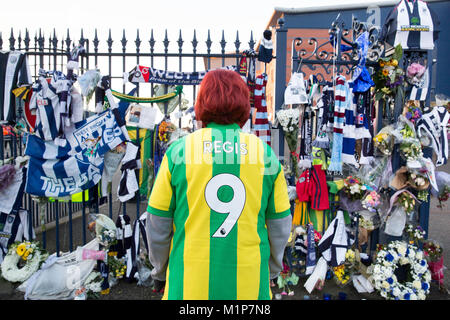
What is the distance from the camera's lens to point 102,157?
3459 mm

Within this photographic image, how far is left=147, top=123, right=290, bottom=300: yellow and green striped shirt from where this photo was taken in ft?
4.93

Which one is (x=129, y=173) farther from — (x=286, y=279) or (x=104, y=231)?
(x=286, y=279)

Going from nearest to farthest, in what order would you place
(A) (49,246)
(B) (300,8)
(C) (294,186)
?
(C) (294,186)
(A) (49,246)
(B) (300,8)

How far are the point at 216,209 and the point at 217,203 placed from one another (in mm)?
28

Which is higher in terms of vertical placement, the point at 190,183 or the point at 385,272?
the point at 190,183

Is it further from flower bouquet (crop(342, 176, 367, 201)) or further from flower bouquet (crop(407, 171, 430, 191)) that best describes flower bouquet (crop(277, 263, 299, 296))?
flower bouquet (crop(407, 171, 430, 191))

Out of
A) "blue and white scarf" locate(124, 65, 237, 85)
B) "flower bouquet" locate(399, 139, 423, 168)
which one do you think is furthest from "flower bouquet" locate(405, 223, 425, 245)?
"blue and white scarf" locate(124, 65, 237, 85)

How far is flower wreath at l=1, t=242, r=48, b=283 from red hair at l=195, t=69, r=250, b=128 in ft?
9.38

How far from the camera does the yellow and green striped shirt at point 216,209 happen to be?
1.50 m

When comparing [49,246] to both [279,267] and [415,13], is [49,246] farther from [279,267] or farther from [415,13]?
[415,13]

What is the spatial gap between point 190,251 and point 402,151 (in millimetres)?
2884

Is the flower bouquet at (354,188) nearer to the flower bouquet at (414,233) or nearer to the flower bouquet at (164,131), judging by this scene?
the flower bouquet at (414,233)

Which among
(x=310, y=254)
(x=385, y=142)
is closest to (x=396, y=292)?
(x=310, y=254)

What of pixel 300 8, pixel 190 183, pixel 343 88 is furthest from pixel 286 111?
pixel 300 8
